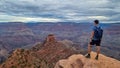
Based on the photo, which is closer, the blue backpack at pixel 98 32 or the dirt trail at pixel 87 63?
the dirt trail at pixel 87 63

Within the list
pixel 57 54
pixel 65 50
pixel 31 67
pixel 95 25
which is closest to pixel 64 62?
pixel 95 25

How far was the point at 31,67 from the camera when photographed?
5706 centimetres

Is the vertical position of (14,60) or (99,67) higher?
(99,67)

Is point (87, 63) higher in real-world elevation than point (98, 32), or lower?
lower

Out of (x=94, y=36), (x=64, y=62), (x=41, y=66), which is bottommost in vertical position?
(x=41, y=66)

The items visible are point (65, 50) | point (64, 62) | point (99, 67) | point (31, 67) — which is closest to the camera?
point (99, 67)

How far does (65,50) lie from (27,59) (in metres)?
72.5

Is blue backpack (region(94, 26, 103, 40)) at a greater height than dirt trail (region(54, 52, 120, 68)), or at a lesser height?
greater

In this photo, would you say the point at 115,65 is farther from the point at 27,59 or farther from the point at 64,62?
the point at 27,59

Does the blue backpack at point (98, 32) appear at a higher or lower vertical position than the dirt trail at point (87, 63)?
higher

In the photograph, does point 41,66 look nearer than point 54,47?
Yes

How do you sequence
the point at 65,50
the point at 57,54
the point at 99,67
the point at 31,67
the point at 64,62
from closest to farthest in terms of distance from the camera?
the point at 99,67 < the point at 64,62 < the point at 31,67 < the point at 57,54 < the point at 65,50

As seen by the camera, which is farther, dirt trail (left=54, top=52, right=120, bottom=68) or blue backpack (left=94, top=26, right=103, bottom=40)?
blue backpack (left=94, top=26, right=103, bottom=40)

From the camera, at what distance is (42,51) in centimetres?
12619
